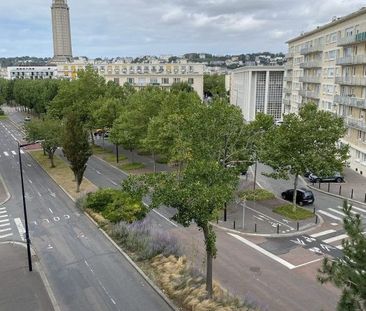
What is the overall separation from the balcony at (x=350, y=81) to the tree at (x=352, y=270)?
35861 millimetres

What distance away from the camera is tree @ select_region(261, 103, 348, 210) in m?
28.9

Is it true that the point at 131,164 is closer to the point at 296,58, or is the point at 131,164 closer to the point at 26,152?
the point at 26,152

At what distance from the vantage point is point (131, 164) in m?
49.5

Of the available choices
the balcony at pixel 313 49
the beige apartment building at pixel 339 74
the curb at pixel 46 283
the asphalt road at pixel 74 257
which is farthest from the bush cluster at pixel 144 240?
the balcony at pixel 313 49

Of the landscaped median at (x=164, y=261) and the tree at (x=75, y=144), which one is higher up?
the tree at (x=75, y=144)

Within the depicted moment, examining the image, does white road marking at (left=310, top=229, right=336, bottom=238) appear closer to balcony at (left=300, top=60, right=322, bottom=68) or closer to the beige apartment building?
the beige apartment building

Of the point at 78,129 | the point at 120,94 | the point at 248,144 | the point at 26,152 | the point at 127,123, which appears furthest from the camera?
the point at 120,94

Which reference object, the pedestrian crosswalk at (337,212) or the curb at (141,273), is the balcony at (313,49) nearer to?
the pedestrian crosswalk at (337,212)

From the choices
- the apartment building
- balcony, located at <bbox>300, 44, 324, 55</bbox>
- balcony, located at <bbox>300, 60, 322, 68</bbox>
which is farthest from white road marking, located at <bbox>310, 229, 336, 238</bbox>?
the apartment building

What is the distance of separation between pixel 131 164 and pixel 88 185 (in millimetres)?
9907

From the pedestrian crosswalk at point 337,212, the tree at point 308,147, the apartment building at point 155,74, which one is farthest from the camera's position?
the apartment building at point 155,74

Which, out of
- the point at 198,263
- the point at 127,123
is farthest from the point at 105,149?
the point at 198,263

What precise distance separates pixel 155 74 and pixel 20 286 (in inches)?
4035

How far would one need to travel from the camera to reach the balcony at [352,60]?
1669 inches
